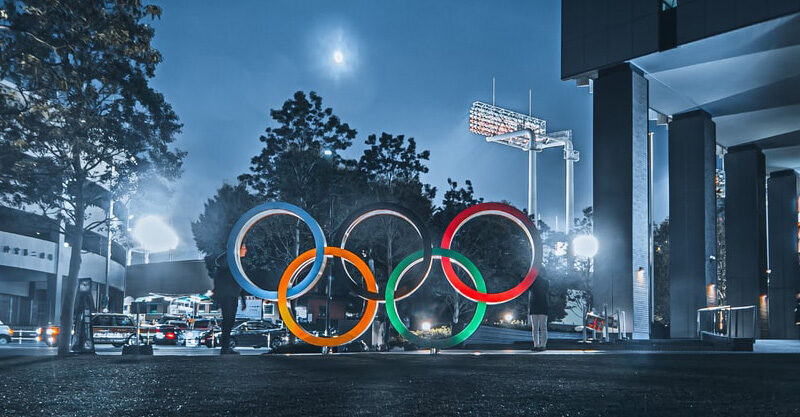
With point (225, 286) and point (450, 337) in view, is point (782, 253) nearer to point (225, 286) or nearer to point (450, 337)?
point (450, 337)

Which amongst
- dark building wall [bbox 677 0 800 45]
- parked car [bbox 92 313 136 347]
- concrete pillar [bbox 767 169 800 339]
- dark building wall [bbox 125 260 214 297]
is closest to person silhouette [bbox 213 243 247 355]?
parked car [bbox 92 313 136 347]

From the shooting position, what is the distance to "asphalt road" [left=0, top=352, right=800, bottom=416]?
6941mm

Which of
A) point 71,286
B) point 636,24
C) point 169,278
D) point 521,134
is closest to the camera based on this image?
point 636,24

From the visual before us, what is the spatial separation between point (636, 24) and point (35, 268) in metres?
41.1

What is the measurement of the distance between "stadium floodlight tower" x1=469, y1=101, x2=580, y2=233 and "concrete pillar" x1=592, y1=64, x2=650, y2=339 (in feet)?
155

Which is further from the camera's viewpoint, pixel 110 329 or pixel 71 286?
pixel 110 329

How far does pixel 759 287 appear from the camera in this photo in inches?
1596

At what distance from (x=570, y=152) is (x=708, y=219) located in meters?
49.6

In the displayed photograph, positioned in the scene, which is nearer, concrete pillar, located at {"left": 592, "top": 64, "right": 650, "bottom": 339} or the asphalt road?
the asphalt road

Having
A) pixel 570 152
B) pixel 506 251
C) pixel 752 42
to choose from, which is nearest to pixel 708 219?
pixel 752 42

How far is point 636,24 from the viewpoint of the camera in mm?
28859

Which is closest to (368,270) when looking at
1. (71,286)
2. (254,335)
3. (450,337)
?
(450,337)

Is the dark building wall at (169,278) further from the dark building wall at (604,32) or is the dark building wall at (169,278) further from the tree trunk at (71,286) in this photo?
the dark building wall at (604,32)

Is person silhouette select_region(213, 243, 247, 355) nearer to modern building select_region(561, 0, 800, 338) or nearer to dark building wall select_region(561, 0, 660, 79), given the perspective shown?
modern building select_region(561, 0, 800, 338)
